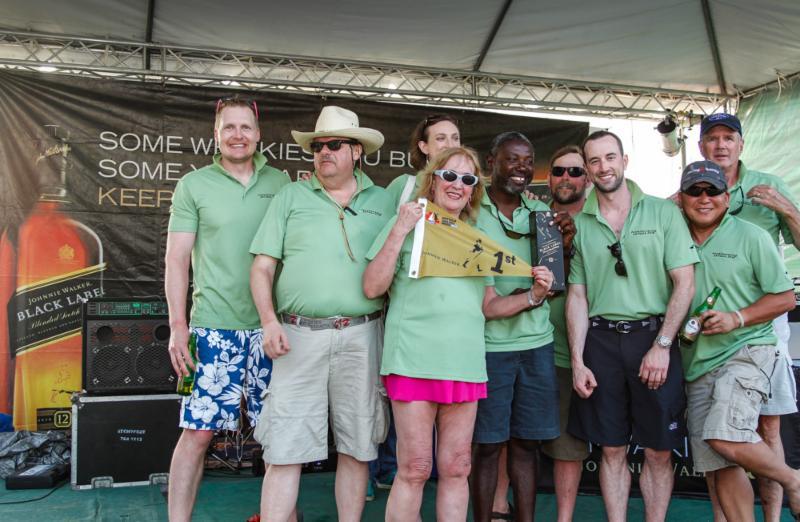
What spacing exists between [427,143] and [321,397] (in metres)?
1.56

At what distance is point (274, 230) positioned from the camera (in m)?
2.85

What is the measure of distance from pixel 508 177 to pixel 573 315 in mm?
731

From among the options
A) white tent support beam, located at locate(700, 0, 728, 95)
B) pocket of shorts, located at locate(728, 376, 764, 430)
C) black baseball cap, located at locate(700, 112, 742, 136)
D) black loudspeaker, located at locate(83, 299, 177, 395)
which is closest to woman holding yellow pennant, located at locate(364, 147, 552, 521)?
pocket of shorts, located at locate(728, 376, 764, 430)

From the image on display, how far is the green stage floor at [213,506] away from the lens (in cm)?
384

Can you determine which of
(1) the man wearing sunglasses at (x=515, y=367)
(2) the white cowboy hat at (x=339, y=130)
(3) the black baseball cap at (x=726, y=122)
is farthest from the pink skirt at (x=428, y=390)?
(3) the black baseball cap at (x=726, y=122)

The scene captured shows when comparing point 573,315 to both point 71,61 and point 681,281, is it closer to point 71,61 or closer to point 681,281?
point 681,281

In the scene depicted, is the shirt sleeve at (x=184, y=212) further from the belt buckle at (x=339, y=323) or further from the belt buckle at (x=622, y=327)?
the belt buckle at (x=622, y=327)

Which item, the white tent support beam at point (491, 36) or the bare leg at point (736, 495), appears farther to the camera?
the white tent support beam at point (491, 36)

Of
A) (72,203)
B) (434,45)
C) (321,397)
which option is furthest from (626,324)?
(72,203)

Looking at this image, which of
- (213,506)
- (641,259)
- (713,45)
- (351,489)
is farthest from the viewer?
(713,45)

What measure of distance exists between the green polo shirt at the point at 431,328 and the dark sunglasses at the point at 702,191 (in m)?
1.22

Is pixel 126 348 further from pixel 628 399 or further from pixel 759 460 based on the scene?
pixel 759 460

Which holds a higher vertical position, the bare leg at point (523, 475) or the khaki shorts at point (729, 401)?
the khaki shorts at point (729, 401)

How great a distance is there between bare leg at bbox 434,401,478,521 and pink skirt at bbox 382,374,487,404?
8cm
